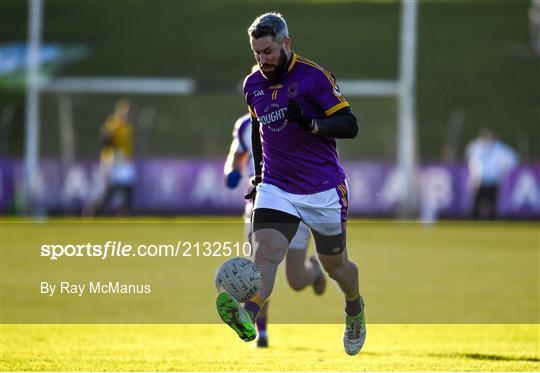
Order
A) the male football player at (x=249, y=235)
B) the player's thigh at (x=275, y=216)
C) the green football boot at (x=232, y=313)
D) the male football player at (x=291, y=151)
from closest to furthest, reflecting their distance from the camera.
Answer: the green football boot at (x=232, y=313), the male football player at (x=291, y=151), the player's thigh at (x=275, y=216), the male football player at (x=249, y=235)

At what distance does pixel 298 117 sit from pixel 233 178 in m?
2.52

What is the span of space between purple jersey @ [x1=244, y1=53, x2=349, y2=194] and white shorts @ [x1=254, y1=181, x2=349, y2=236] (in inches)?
1.6

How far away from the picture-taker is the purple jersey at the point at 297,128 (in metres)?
7.42

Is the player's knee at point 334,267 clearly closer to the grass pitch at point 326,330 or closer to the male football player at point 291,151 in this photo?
the male football player at point 291,151

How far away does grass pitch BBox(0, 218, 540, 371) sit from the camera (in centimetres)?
873

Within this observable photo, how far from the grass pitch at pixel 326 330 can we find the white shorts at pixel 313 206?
1.21m

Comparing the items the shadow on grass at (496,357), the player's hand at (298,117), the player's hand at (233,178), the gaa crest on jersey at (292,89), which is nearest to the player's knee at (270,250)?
the player's hand at (298,117)

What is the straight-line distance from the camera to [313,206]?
762 centimetres

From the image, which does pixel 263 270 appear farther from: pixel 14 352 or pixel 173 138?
pixel 173 138

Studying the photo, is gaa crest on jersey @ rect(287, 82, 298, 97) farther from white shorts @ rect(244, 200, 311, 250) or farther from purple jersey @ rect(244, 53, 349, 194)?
white shorts @ rect(244, 200, 311, 250)

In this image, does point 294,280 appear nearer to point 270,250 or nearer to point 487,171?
point 270,250

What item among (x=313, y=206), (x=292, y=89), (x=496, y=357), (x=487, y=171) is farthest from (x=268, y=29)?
(x=487, y=171)

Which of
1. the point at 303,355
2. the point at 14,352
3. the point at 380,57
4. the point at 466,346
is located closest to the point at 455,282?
the point at 466,346

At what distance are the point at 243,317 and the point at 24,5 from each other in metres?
36.6
